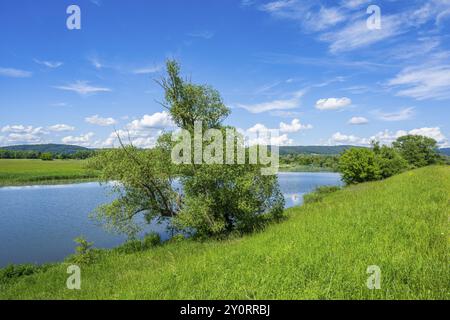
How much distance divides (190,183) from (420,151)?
327 ft

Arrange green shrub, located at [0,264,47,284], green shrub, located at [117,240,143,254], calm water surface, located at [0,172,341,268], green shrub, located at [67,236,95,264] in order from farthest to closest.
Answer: calm water surface, located at [0,172,341,268] → green shrub, located at [117,240,143,254] → green shrub, located at [67,236,95,264] → green shrub, located at [0,264,47,284]

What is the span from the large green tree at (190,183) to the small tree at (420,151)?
92.1 metres

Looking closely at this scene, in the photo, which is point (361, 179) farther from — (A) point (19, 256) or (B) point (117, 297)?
(B) point (117, 297)

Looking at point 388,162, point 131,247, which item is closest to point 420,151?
point 388,162

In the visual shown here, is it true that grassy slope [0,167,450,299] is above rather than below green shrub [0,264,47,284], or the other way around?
above

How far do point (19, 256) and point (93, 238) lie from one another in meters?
6.12

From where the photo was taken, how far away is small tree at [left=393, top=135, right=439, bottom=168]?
96375 millimetres

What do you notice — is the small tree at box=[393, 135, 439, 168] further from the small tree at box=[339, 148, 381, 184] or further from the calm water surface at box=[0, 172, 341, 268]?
the calm water surface at box=[0, 172, 341, 268]

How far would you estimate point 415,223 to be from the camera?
32.8ft

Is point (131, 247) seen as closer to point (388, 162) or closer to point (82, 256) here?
point (82, 256)

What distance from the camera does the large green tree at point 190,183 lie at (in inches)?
755

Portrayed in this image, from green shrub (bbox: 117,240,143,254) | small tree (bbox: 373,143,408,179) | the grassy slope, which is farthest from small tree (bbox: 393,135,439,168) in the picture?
the grassy slope

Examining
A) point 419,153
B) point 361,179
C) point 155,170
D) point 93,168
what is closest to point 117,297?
point 155,170

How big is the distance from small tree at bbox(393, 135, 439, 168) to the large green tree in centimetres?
9212
